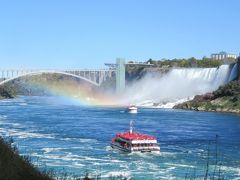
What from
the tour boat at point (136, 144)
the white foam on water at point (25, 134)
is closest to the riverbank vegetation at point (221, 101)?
the white foam on water at point (25, 134)

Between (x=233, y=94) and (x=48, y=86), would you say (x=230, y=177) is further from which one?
(x=48, y=86)

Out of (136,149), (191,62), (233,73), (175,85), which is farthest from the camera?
(191,62)

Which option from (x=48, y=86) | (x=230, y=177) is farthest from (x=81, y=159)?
(x=48, y=86)

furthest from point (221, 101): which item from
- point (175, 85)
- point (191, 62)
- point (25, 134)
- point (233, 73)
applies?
point (191, 62)

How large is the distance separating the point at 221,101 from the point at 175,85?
20310 mm

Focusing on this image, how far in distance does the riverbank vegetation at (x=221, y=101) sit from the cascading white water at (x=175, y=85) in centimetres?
540

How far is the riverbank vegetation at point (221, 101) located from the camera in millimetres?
57469

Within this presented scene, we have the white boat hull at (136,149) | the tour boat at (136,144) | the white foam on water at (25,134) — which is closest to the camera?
the white boat hull at (136,149)

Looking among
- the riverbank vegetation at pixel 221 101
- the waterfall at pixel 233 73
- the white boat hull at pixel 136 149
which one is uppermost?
the waterfall at pixel 233 73

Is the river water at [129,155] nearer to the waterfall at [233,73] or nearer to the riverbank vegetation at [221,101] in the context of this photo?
the riverbank vegetation at [221,101]

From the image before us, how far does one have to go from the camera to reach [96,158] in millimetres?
20031

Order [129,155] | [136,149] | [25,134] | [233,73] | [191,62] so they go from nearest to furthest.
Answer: [129,155], [136,149], [25,134], [233,73], [191,62]

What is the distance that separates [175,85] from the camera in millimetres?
80312

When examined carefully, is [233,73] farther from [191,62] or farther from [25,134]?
[25,134]
